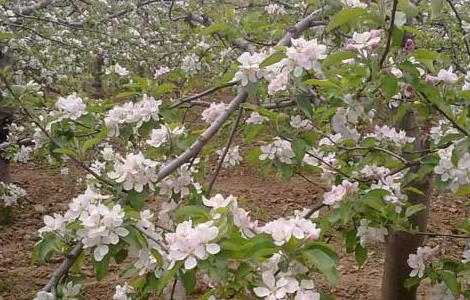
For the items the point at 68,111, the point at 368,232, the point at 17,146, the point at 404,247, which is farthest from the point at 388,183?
the point at 17,146

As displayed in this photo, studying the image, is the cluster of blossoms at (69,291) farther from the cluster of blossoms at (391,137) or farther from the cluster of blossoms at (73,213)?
the cluster of blossoms at (391,137)

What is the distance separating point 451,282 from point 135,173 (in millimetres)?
1087

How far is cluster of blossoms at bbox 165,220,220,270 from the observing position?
1.12 meters

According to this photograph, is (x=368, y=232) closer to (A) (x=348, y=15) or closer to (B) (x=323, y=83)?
(B) (x=323, y=83)

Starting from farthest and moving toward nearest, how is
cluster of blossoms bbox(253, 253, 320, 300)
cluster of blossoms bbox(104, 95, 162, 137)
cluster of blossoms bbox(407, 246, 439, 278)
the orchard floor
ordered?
the orchard floor, cluster of blossoms bbox(407, 246, 439, 278), cluster of blossoms bbox(104, 95, 162, 137), cluster of blossoms bbox(253, 253, 320, 300)

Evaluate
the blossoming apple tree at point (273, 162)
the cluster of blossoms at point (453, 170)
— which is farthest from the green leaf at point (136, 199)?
the cluster of blossoms at point (453, 170)

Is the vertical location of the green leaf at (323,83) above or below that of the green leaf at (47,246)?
above

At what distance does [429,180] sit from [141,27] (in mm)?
3911

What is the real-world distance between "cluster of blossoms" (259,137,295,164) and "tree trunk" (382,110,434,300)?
122cm

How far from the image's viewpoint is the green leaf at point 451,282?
196 centimetres

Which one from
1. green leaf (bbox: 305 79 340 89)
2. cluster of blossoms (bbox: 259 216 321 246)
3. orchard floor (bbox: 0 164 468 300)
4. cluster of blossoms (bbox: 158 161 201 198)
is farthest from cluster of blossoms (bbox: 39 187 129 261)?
orchard floor (bbox: 0 164 468 300)

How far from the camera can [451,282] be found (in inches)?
77.3

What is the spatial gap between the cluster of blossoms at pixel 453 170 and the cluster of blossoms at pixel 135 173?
32.4 inches

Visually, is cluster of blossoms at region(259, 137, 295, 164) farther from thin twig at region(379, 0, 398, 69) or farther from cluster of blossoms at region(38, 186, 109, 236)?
cluster of blossoms at region(38, 186, 109, 236)
